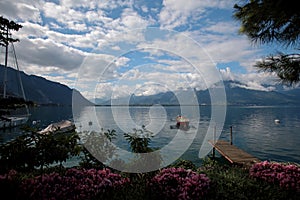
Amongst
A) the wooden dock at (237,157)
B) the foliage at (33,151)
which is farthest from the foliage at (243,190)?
the wooden dock at (237,157)

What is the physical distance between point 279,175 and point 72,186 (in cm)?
575

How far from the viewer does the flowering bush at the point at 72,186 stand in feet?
16.5

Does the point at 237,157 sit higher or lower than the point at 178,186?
lower

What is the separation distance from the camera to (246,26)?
7656 mm

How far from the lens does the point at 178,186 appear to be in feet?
18.1

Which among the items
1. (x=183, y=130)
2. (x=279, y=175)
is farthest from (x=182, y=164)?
(x=183, y=130)

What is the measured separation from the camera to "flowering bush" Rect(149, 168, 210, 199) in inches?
208

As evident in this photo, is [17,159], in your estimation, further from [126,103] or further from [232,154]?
[232,154]

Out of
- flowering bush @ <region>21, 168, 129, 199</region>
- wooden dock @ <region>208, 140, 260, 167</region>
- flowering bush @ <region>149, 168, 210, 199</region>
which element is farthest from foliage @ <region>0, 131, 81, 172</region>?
wooden dock @ <region>208, 140, 260, 167</region>

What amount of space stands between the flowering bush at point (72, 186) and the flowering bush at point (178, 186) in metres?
0.96

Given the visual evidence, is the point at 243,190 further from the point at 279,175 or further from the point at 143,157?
the point at 143,157

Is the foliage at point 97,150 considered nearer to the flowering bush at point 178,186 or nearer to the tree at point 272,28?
the flowering bush at point 178,186

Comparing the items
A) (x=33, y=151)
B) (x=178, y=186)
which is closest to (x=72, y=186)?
(x=33, y=151)

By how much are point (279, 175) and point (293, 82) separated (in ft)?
10.7
